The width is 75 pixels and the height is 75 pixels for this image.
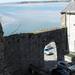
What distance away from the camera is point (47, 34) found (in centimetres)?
1962

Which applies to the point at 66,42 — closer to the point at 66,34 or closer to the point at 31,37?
the point at 66,34

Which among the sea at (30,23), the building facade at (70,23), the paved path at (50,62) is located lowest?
the paved path at (50,62)

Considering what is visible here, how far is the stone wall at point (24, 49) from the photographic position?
15641mm

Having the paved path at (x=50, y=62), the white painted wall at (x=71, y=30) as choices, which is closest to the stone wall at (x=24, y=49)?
the white painted wall at (x=71, y=30)

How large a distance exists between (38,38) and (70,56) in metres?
6.10

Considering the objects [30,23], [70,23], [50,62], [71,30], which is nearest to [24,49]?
[50,62]

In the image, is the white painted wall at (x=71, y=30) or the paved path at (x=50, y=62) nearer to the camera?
the paved path at (x=50, y=62)

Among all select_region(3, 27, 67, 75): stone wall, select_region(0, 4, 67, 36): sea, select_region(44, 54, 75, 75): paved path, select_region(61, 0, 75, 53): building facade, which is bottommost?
select_region(44, 54, 75, 75): paved path

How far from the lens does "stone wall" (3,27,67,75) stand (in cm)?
1564

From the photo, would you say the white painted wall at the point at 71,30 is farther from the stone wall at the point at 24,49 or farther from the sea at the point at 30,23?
the sea at the point at 30,23

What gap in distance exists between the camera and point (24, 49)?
17.3 meters

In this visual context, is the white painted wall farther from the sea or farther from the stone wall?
the sea

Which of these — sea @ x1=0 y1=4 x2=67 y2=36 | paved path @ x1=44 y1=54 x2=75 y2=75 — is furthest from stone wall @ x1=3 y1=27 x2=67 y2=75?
sea @ x1=0 y1=4 x2=67 y2=36

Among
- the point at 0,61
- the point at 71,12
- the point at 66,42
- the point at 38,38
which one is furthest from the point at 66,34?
the point at 0,61
